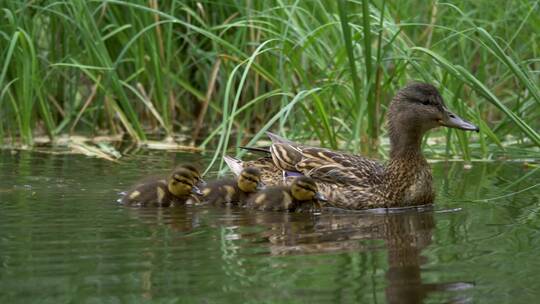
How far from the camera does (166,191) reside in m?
5.63

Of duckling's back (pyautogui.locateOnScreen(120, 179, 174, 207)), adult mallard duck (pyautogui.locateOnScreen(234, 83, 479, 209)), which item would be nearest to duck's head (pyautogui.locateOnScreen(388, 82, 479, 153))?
adult mallard duck (pyautogui.locateOnScreen(234, 83, 479, 209))

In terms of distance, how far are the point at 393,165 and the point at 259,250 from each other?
1524 millimetres

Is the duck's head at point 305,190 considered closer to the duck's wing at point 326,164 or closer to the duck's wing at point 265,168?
the duck's wing at point 326,164

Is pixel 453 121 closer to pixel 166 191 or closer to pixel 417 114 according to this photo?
pixel 417 114

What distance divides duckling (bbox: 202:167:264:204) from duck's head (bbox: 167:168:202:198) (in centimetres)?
5

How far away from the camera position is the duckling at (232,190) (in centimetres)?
560

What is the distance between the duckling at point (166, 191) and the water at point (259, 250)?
0.09 meters

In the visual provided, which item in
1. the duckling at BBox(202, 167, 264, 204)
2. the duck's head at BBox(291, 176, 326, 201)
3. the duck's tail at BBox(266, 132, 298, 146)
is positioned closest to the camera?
the duck's head at BBox(291, 176, 326, 201)

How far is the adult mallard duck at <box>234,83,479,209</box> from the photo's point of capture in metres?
5.62

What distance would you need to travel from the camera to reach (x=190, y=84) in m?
8.45

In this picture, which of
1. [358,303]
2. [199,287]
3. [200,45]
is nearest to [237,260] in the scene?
[199,287]

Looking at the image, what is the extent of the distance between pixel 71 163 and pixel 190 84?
69.6 inches

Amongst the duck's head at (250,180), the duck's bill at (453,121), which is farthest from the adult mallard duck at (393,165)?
the duck's head at (250,180)

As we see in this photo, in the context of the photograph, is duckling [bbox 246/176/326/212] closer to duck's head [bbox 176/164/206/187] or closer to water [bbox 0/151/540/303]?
water [bbox 0/151/540/303]
